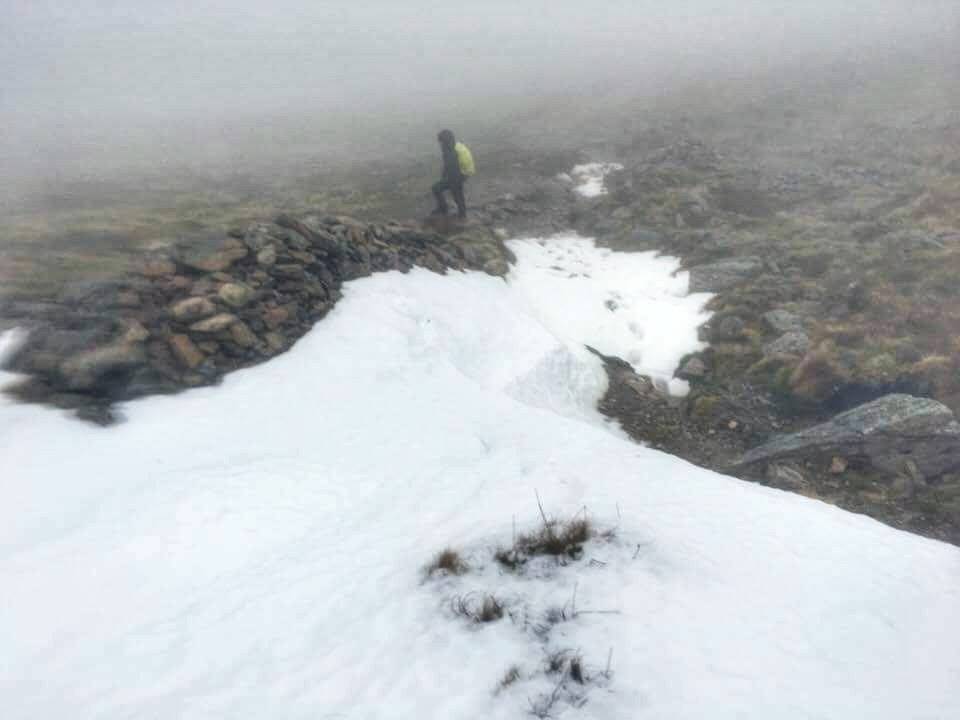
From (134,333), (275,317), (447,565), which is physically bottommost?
(447,565)

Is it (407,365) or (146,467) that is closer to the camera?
(146,467)

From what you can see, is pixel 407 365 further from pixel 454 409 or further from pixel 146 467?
pixel 146 467

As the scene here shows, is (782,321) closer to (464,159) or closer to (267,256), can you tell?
(464,159)

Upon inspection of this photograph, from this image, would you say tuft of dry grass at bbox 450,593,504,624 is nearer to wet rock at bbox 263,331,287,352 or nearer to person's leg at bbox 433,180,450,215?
wet rock at bbox 263,331,287,352

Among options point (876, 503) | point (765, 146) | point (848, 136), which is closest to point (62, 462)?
point (876, 503)

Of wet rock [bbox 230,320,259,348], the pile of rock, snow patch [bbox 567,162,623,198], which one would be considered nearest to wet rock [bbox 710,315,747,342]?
the pile of rock

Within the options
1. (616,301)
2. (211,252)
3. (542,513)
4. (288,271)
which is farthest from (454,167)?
(542,513)

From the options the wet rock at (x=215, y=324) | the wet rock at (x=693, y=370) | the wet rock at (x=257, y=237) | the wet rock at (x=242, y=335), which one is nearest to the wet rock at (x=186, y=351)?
the wet rock at (x=215, y=324)
